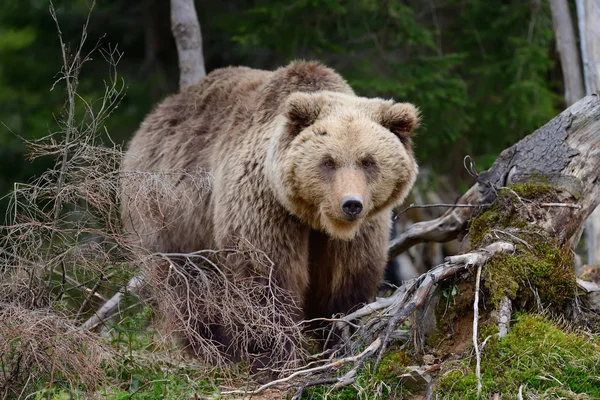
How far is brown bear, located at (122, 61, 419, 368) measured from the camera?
6035 millimetres

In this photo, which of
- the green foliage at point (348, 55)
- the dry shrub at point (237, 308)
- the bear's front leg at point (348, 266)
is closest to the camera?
the dry shrub at point (237, 308)

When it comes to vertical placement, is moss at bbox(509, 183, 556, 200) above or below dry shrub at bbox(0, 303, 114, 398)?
above

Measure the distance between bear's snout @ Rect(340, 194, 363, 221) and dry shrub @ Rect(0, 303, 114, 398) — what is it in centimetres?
182

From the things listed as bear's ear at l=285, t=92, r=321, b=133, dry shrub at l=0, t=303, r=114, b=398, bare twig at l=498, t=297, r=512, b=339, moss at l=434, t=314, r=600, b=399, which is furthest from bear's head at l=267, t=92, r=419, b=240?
dry shrub at l=0, t=303, r=114, b=398

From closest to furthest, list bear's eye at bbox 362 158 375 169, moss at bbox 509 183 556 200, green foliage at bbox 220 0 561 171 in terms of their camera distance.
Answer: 1. bear's eye at bbox 362 158 375 169
2. moss at bbox 509 183 556 200
3. green foliage at bbox 220 0 561 171

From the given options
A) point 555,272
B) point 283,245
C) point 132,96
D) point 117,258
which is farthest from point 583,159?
point 132,96

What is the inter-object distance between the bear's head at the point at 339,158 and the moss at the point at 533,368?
51.8 inches

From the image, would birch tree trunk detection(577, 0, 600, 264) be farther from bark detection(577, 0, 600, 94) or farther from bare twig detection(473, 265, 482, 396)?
bare twig detection(473, 265, 482, 396)

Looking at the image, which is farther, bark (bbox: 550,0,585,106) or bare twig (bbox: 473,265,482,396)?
bark (bbox: 550,0,585,106)

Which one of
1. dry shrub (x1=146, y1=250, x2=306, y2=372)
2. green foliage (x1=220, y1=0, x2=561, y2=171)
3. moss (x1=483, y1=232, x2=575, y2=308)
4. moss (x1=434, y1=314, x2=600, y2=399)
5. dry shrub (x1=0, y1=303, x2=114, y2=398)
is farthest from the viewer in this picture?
green foliage (x1=220, y1=0, x2=561, y2=171)

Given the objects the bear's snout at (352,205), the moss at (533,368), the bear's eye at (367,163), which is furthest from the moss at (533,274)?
the bear's eye at (367,163)

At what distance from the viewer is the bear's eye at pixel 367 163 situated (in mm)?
6027

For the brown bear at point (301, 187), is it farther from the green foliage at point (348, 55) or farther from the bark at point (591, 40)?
the bark at point (591, 40)

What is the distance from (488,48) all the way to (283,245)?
8.08 m
